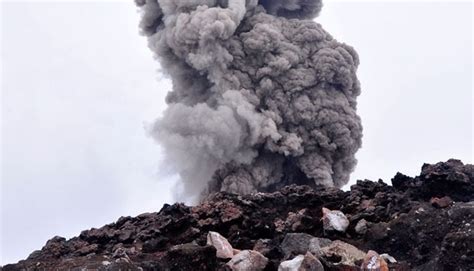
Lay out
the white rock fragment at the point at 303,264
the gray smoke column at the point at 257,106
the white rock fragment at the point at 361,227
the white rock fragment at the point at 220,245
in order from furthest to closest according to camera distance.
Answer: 1. the gray smoke column at the point at 257,106
2. the white rock fragment at the point at 361,227
3. the white rock fragment at the point at 220,245
4. the white rock fragment at the point at 303,264

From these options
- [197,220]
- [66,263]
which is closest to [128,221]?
[197,220]

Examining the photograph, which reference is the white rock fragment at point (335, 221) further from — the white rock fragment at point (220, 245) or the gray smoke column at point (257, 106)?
the gray smoke column at point (257, 106)

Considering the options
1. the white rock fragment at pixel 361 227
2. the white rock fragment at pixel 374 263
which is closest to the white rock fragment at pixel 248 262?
the white rock fragment at pixel 374 263

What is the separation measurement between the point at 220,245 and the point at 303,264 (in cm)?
234

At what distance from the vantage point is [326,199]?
55.5 ft

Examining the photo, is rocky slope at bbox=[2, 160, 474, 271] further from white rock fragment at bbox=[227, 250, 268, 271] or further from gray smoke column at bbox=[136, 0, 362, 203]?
gray smoke column at bbox=[136, 0, 362, 203]

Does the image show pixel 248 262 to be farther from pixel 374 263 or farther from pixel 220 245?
Result: pixel 374 263

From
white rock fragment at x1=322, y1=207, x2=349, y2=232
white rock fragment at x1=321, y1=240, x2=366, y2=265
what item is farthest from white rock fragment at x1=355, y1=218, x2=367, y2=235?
white rock fragment at x1=321, y1=240, x2=366, y2=265

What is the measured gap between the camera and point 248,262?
12.5m

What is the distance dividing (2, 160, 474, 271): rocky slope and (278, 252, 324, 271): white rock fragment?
2 centimetres

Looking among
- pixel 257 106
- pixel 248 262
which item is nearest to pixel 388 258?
pixel 248 262

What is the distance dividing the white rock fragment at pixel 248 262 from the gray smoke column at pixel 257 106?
13634 millimetres

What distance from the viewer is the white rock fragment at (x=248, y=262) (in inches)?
488

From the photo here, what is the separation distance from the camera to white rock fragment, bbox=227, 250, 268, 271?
12391 mm
